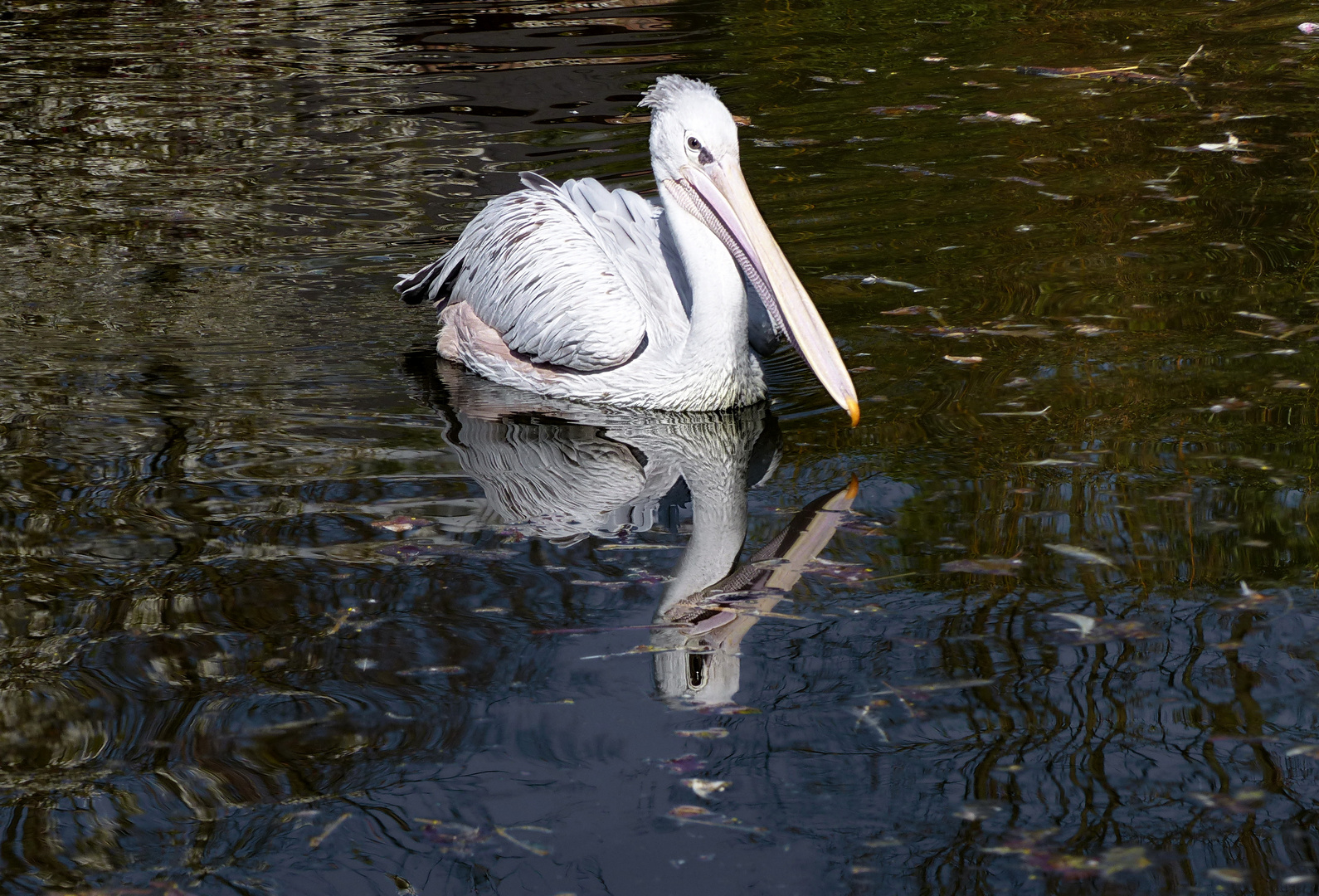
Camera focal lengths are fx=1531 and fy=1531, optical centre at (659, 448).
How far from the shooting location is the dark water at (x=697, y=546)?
2939mm

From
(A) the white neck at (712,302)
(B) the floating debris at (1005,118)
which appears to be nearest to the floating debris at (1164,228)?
(B) the floating debris at (1005,118)

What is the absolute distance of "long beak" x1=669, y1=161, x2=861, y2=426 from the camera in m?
4.75

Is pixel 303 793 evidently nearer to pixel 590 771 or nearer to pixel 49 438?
pixel 590 771

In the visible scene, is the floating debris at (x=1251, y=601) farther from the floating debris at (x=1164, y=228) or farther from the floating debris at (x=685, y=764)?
the floating debris at (x=1164, y=228)

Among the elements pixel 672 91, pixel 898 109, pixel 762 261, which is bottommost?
pixel 898 109

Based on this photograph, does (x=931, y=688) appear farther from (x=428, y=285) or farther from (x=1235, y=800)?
(x=428, y=285)

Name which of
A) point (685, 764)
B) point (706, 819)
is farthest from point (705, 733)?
point (706, 819)

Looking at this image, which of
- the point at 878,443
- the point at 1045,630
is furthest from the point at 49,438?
the point at 1045,630

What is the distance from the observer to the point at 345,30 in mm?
12211

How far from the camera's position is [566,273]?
5.33 meters

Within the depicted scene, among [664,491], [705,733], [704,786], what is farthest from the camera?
[664,491]

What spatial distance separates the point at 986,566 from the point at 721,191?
1695 millimetres

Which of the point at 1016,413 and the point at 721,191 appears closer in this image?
the point at 1016,413

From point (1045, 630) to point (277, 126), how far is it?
23.0 ft
